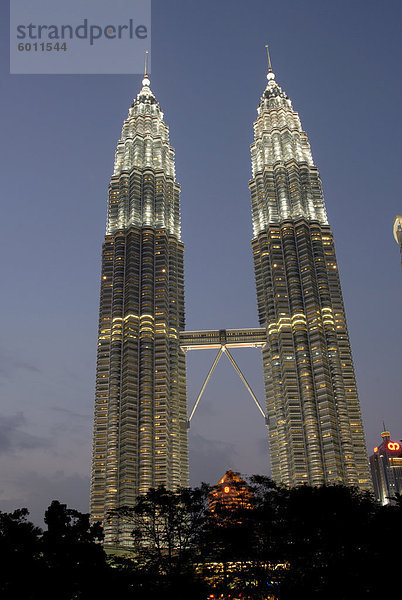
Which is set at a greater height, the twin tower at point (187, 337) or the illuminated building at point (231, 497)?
the twin tower at point (187, 337)

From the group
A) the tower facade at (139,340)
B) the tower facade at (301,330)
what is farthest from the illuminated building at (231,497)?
the tower facade at (301,330)

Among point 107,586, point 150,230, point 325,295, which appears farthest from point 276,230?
point 107,586

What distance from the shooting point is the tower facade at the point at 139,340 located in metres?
137

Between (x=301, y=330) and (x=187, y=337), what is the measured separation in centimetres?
3254

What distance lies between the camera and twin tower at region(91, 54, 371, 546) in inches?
5448

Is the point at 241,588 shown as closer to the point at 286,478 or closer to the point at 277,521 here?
the point at 277,521

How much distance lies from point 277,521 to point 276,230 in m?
126

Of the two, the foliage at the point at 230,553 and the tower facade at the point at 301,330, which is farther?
the tower facade at the point at 301,330

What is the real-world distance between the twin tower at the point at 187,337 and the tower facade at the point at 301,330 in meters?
0.30

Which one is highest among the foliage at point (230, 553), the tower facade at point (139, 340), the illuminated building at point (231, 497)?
the tower facade at point (139, 340)

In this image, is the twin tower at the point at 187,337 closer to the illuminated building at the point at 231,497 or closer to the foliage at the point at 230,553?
the illuminated building at the point at 231,497

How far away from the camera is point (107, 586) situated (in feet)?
126

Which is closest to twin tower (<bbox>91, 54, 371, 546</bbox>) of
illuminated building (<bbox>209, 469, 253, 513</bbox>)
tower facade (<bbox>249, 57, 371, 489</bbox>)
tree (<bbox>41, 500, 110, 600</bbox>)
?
tower facade (<bbox>249, 57, 371, 489</bbox>)

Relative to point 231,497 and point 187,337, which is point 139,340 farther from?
point 231,497
